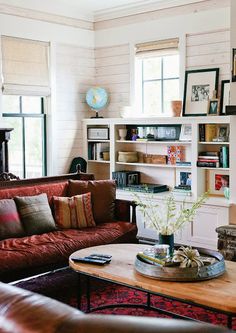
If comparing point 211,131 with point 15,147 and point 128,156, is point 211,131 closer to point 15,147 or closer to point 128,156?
point 128,156

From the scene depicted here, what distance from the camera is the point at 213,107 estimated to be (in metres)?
5.77

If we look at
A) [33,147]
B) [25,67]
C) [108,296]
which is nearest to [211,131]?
[33,147]

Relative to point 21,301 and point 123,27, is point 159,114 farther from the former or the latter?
point 21,301

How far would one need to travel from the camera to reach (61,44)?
21.7 ft

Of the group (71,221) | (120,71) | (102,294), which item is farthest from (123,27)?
(102,294)

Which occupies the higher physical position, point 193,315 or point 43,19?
point 43,19

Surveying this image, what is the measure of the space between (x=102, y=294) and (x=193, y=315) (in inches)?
31.8

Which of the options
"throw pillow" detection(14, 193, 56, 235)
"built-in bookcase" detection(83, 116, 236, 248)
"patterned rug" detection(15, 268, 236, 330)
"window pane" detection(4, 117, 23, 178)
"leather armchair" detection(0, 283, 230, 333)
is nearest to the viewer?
"leather armchair" detection(0, 283, 230, 333)

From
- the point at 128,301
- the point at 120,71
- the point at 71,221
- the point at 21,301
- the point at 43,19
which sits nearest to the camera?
the point at 21,301

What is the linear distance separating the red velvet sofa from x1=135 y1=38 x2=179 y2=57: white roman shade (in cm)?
190

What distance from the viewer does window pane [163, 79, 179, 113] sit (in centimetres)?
633

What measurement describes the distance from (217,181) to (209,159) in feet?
0.99

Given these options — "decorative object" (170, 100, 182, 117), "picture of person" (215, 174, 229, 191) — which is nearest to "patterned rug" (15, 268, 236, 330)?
"picture of person" (215, 174, 229, 191)

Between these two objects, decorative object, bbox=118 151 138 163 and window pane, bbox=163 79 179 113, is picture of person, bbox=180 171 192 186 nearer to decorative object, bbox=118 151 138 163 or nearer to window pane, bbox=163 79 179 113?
decorative object, bbox=118 151 138 163
